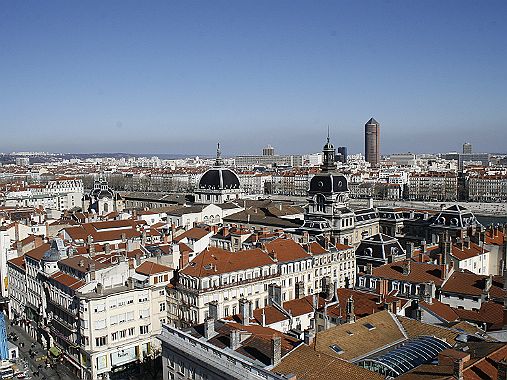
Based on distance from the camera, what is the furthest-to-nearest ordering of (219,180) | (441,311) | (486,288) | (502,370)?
(219,180) < (486,288) < (441,311) < (502,370)

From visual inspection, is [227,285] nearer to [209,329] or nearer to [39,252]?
[209,329]

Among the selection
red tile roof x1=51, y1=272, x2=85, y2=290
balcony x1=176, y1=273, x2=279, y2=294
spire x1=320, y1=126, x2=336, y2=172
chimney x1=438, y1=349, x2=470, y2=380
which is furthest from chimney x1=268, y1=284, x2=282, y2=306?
spire x1=320, y1=126, x2=336, y2=172

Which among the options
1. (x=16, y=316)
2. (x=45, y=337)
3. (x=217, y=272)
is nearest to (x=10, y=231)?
(x=16, y=316)

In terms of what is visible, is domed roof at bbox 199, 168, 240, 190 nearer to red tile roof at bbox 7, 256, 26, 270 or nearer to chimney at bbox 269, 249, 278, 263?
red tile roof at bbox 7, 256, 26, 270

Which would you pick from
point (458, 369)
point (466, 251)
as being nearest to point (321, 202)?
point (466, 251)

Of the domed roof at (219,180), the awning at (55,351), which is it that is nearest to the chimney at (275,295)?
the awning at (55,351)
